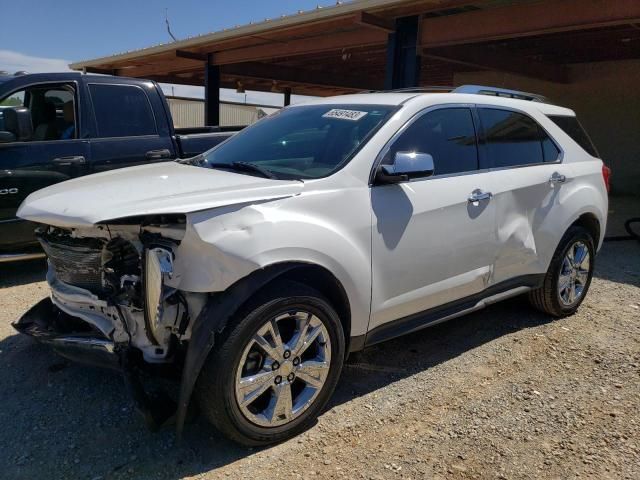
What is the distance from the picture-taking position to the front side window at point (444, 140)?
132 inches

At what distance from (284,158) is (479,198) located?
52.8 inches

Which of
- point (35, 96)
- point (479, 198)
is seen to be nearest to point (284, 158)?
point (479, 198)

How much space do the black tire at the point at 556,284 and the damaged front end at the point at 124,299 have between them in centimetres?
308

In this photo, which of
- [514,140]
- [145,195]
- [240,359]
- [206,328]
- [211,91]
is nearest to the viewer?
[206,328]

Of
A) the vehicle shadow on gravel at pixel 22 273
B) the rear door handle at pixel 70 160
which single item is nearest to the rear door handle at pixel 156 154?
the rear door handle at pixel 70 160

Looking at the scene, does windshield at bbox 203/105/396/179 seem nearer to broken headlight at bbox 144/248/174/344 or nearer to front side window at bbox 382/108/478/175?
front side window at bbox 382/108/478/175

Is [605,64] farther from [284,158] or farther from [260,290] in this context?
[260,290]

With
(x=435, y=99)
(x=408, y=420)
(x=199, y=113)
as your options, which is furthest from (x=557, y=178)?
(x=199, y=113)

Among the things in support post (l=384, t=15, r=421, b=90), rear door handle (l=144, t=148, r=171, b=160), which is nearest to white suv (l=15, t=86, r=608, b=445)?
rear door handle (l=144, t=148, r=171, b=160)

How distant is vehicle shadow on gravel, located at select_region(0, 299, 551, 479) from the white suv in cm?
29

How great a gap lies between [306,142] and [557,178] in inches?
85.0

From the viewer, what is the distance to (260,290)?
2.63 metres

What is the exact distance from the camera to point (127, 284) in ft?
8.54

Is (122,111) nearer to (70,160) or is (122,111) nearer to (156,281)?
(70,160)
